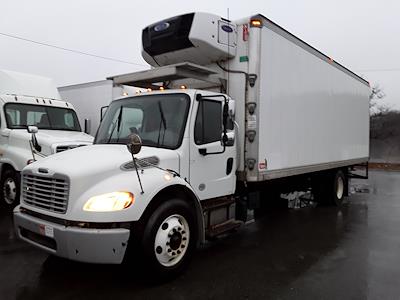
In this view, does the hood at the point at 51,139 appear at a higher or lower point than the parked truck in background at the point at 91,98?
lower

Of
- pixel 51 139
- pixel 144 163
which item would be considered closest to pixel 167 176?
pixel 144 163

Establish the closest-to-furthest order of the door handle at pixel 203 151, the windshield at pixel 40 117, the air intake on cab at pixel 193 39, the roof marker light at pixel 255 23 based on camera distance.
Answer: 1. the door handle at pixel 203 151
2. the air intake on cab at pixel 193 39
3. the roof marker light at pixel 255 23
4. the windshield at pixel 40 117

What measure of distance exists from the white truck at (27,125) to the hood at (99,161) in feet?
9.77

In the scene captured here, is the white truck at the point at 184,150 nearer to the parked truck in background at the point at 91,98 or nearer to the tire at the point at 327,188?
the tire at the point at 327,188

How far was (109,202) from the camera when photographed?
12.8 feet

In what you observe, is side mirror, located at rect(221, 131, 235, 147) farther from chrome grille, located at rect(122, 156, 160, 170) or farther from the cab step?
the cab step

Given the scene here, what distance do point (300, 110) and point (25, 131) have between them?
6.36 metres

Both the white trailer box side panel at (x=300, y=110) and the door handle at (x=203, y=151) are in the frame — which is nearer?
the door handle at (x=203, y=151)

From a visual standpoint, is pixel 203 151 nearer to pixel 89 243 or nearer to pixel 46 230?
pixel 89 243

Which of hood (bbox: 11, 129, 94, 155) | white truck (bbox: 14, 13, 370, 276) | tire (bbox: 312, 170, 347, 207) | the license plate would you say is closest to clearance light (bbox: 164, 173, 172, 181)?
white truck (bbox: 14, 13, 370, 276)

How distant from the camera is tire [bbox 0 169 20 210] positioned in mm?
8219

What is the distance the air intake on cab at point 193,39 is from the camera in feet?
18.1

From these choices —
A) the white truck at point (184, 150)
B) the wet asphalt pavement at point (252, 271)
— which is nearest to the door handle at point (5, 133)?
the wet asphalt pavement at point (252, 271)

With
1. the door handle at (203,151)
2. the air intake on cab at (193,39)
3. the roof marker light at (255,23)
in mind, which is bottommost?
the door handle at (203,151)
